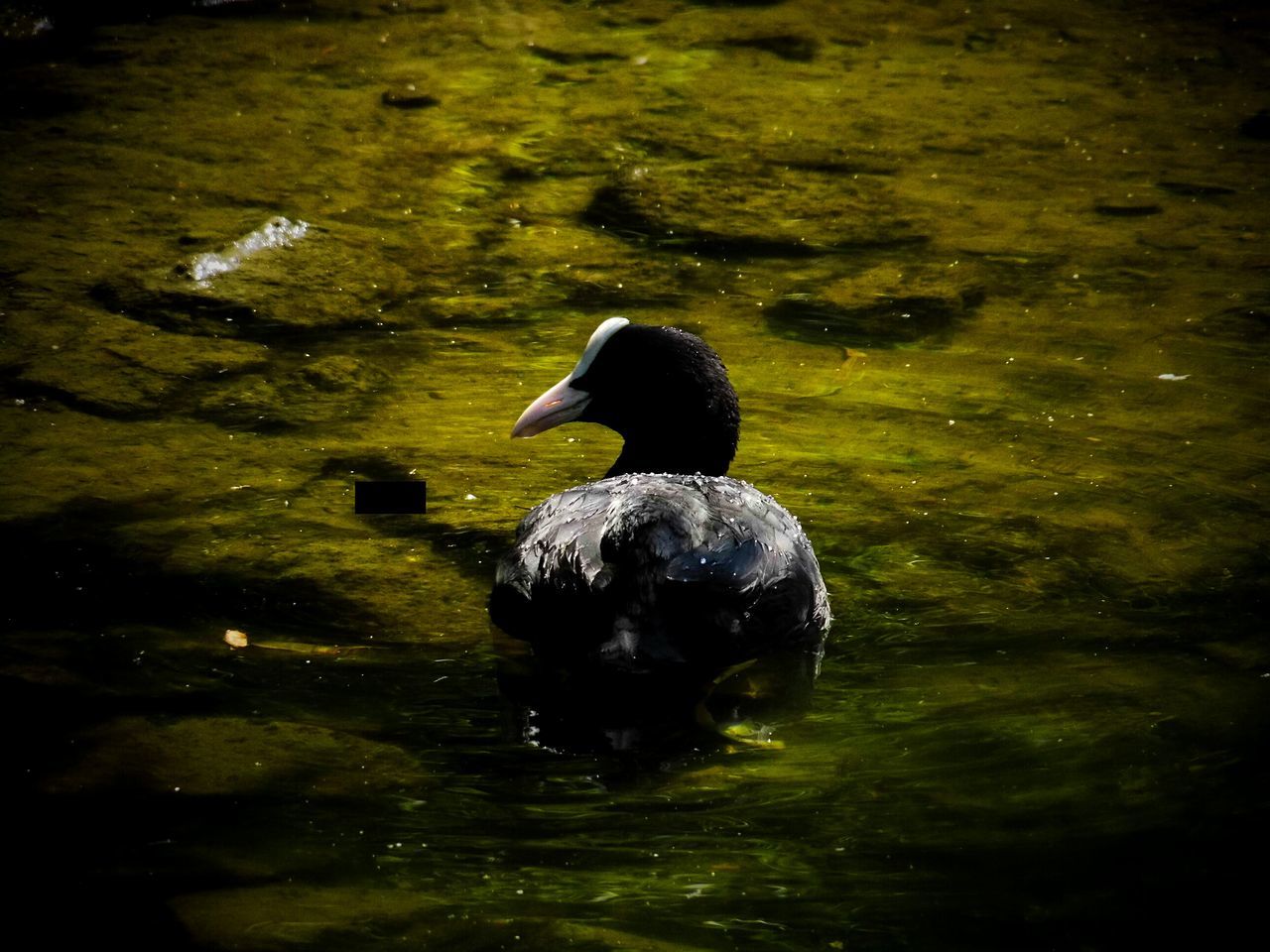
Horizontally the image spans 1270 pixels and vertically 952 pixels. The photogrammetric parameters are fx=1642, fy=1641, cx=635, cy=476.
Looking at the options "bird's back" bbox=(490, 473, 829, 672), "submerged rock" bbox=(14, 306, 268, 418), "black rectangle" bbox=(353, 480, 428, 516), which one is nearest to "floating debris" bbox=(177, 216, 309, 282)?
"submerged rock" bbox=(14, 306, 268, 418)

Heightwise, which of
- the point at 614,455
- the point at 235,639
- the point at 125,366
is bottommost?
the point at 614,455

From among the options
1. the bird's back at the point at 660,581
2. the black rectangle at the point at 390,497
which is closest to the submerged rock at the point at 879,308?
the black rectangle at the point at 390,497

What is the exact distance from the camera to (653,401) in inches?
209

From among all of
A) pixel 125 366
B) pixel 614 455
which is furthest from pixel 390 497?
pixel 125 366

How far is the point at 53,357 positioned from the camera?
6484 millimetres

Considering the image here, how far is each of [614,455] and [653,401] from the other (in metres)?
0.71

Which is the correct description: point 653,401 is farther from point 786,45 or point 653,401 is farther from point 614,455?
point 786,45

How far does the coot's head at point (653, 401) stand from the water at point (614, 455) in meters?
0.37

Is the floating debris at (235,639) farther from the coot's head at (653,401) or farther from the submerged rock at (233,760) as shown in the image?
the coot's head at (653,401)

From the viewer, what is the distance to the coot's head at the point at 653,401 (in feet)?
17.1

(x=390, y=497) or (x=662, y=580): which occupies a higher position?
(x=662, y=580)

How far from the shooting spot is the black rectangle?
5414 millimetres

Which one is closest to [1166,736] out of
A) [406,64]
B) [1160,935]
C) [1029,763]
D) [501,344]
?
[1029,763]

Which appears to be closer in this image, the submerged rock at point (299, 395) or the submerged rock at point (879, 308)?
the submerged rock at point (299, 395)
